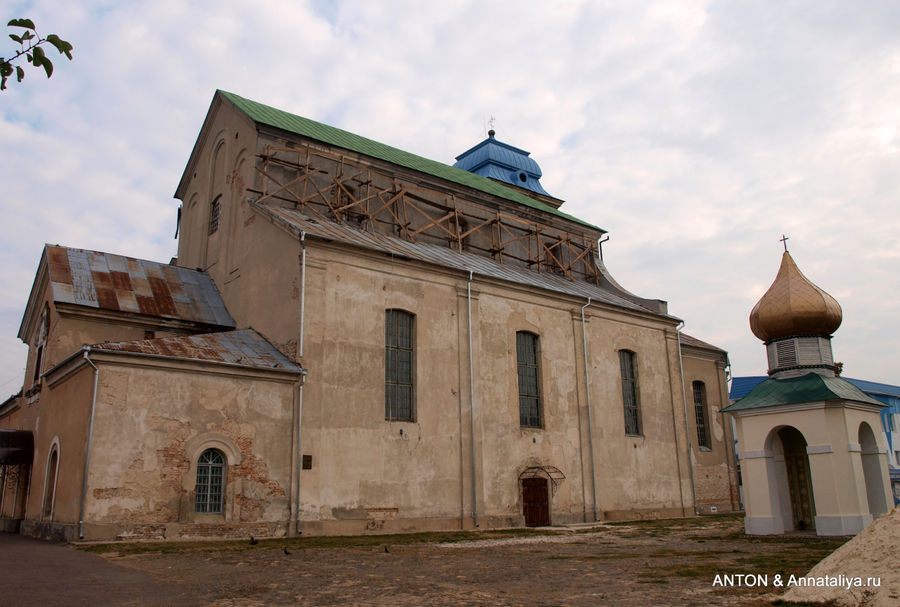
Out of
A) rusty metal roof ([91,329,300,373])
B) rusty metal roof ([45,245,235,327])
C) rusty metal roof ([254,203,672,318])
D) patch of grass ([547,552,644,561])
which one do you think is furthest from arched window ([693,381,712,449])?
rusty metal roof ([45,245,235,327])

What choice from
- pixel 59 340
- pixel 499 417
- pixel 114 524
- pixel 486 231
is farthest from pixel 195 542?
pixel 486 231

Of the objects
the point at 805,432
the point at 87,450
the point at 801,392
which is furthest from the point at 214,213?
the point at 805,432

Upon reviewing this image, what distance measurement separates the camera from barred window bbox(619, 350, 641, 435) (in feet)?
81.9

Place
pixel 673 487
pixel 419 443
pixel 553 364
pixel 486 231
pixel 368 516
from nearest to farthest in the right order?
pixel 368 516 → pixel 419 443 → pixel 553 364 → pixel 673 487 → pixel 486 231

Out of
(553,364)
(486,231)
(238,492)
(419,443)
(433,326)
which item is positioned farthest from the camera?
(486,231)

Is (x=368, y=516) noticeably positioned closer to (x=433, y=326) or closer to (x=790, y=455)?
(x=433, y=326)

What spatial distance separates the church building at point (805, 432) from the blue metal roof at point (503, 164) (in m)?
24.6

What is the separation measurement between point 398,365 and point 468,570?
9.35 m

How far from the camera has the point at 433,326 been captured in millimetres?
19734

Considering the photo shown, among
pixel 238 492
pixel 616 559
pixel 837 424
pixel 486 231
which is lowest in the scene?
pixel 616 559

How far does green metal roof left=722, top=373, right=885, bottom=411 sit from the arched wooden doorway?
3.02 ft

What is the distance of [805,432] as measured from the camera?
48.2 ft

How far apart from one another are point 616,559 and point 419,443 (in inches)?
319

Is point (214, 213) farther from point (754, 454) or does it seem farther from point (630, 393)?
point (754, 454)
